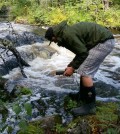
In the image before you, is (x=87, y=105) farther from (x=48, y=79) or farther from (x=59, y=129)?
(x=48, y=79)

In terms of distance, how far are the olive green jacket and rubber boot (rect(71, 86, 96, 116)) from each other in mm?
534

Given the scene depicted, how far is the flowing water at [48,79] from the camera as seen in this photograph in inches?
256

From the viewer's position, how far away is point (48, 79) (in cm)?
895

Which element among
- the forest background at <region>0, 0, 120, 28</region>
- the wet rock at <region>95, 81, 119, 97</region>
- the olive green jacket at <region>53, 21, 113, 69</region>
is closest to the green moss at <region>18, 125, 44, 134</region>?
the olive green jacket at <region>53, 21, 113, 69</region>

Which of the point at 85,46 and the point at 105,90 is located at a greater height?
the point at 85,46

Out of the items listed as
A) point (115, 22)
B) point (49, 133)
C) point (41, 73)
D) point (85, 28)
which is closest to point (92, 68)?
point (85, 28)

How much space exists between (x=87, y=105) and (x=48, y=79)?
3.62m

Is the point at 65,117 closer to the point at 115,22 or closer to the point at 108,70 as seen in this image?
the point at 108,70

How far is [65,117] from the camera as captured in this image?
5.59 meters

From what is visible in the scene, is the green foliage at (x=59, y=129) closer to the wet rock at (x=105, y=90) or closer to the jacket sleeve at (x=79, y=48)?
the jacket sleeve at (x=79, y=48)

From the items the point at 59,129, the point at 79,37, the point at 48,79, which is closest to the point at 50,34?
the point at 79,37

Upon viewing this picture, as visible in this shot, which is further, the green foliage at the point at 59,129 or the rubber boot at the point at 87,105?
the rubber boot at the point at 87,105

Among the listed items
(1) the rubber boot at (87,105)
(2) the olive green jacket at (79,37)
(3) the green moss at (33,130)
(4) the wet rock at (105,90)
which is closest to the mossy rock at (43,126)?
(3) the green moss at (33,130)

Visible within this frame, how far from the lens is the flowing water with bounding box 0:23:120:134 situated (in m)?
6.51
